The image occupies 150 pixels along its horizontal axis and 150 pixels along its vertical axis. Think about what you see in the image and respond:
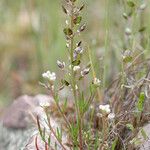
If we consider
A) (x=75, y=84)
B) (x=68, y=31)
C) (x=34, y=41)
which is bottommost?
(x=75, y=84)

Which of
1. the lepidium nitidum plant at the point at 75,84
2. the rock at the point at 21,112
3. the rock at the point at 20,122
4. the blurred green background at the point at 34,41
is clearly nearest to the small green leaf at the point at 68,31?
the lepidium nitidum plant at the point at 75,84

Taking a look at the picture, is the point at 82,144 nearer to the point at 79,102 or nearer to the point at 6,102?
the point at 79,102

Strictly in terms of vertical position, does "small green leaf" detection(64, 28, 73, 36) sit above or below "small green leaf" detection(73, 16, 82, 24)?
below

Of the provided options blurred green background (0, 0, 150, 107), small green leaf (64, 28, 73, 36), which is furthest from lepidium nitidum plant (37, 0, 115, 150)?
blurred green background (0, 0, 150, 107)

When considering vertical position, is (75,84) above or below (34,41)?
below

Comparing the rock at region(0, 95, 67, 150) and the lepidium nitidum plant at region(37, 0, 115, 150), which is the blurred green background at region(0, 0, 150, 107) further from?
the lepidium nitidum plant at region(37, 0, 115, 150)

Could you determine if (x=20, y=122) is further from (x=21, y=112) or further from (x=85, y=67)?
(x=85, y=67)

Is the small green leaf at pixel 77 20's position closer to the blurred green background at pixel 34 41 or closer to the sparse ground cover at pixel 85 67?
the sparse ground cover at pixel 85 67

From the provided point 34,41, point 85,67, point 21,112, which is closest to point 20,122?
point 21,112
